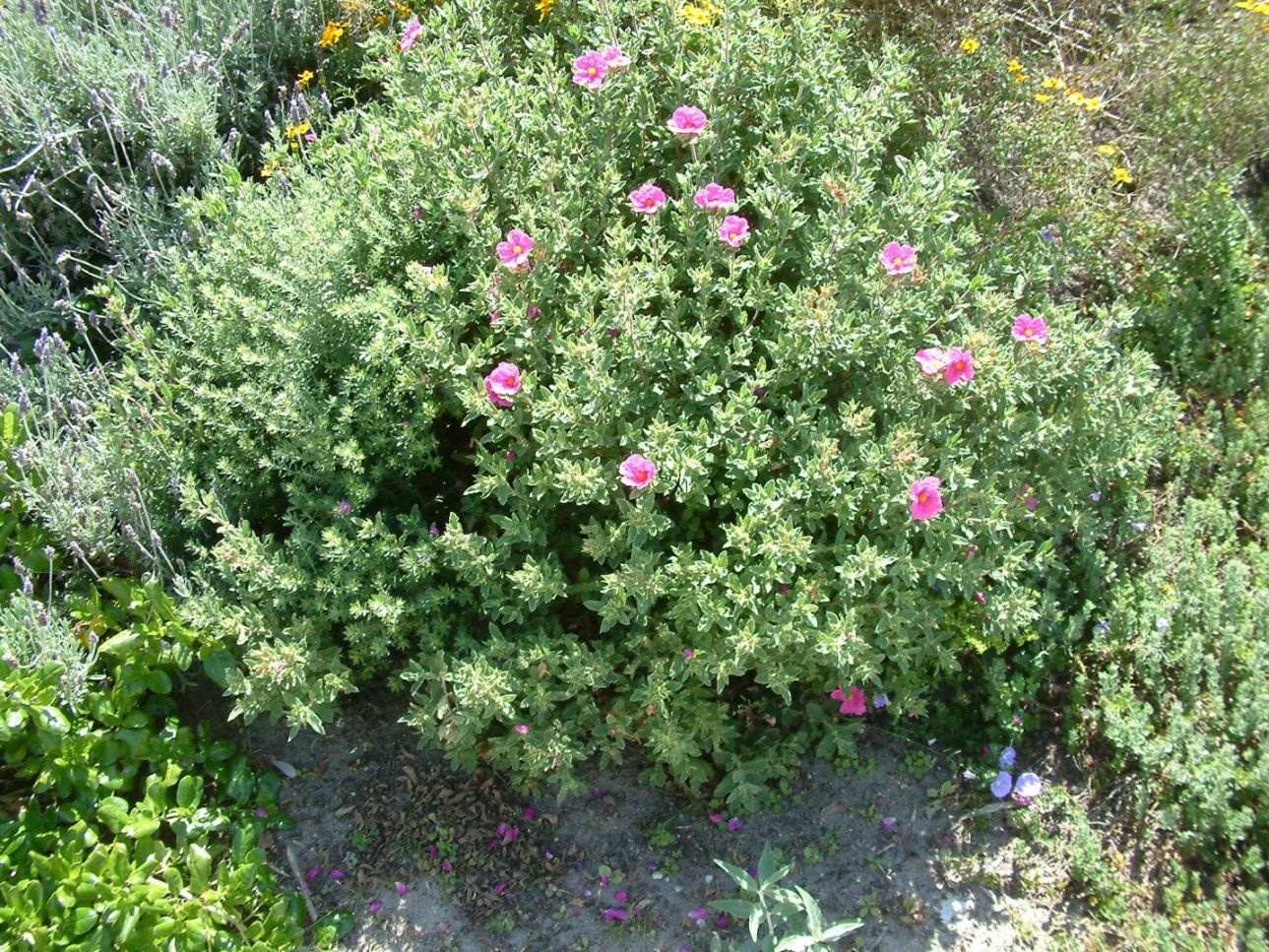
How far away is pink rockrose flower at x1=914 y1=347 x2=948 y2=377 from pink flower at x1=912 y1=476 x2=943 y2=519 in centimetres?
29

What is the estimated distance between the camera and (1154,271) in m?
3.65

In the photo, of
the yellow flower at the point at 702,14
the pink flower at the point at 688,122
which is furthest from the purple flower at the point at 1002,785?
the yellow flower at the point at 702,14

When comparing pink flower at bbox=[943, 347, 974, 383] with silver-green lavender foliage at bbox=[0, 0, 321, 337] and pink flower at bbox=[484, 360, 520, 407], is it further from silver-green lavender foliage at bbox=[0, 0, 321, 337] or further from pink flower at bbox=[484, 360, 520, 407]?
silver-green lavender foliage at bbox=[0, 0, 321, 337]

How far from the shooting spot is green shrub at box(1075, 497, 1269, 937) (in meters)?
2.62

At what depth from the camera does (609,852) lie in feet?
9.30

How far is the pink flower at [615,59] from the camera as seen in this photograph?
2773 mm

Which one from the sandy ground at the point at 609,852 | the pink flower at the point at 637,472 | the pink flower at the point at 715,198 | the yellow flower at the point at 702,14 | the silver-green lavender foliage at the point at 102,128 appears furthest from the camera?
the silver-green lavender foliage at the point at 102,128

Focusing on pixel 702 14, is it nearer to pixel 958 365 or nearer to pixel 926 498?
pixel 958 365

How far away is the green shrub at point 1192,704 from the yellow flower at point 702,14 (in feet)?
6.84

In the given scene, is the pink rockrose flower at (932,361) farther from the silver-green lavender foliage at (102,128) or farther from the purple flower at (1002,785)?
the silver-green lavender foliage at (102,128)

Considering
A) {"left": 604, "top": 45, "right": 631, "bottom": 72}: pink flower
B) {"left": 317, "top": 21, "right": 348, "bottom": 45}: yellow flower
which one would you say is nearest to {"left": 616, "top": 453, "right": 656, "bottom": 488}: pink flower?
{"left": 604, "top": 45, "right": 631, "bottom": 72}: pink flower

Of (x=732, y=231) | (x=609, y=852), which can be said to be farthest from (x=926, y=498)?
(x=609, y=852)

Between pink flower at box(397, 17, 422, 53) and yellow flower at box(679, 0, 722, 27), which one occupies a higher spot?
yellow flower at box(679, 0, 722, 27)

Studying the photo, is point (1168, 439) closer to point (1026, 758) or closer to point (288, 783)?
point (1026, 758)
